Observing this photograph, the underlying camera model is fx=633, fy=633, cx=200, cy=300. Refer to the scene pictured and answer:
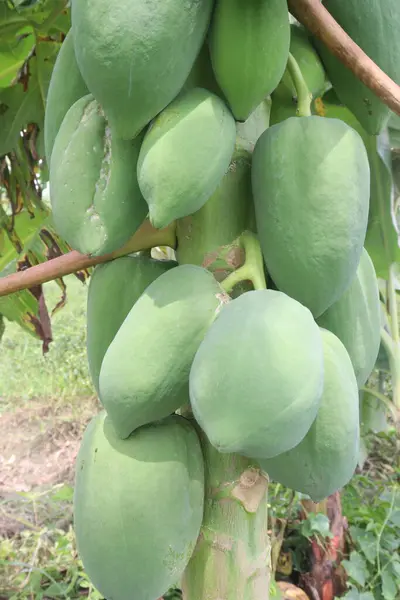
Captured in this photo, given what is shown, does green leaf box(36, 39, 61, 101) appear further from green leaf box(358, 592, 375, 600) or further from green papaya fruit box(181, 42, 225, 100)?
green leaf box(358, 592, 375, 600)

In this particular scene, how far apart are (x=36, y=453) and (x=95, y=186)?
2619 millimetres

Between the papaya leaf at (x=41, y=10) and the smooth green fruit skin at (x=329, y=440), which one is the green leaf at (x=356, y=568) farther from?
the papaya leaf at (x=41, y=10)

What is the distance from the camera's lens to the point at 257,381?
1.40 ft

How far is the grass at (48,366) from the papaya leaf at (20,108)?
76.2 inches

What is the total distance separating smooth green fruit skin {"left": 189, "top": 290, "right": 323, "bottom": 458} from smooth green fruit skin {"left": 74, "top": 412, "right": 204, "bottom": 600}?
11cm

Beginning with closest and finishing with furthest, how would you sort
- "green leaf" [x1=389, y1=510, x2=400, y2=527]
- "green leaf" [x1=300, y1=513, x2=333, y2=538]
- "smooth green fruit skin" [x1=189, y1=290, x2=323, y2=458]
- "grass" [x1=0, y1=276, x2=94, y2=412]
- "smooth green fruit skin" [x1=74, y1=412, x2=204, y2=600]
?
1. "smooth green fruit skin" [x1=189, y1=290, x2=323, y2=458]
2. "smooth green fruit skin" [x1=74, y1=412, x2=204, y2=600]
3. "green leaf" [x1=300, y1=513, x2=333, y2=538]
4. "green leaf" [x1=389, y1=510, x2=400, y2=527]
5. "grass" [x1=0, y1=276, x2=94, y2=412]

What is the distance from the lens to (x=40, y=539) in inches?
75.9

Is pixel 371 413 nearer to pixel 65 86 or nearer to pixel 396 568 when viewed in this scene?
pixel 396 568

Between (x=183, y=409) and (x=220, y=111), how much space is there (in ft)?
0.90

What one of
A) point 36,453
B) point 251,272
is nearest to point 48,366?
point 36,453

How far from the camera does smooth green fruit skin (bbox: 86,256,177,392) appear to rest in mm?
596

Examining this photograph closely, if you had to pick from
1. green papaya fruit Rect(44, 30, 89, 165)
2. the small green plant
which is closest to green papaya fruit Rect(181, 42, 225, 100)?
green papaya fruit Rect(44, 30, 89, 165)

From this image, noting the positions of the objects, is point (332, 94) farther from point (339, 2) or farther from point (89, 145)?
point (89, 145)

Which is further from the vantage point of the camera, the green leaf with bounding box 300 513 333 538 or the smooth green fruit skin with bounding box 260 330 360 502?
the green leaf with bounding box 300 513 333 538
